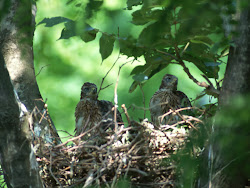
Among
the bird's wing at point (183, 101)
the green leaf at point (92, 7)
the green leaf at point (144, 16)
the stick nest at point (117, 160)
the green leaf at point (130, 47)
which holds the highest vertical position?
the green leaf at point (144, 16)

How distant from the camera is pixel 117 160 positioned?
233 cm

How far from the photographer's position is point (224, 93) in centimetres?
212

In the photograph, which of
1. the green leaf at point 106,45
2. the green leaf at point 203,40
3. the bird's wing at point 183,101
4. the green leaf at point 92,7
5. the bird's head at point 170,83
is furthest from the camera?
the bird's head at point 170,83

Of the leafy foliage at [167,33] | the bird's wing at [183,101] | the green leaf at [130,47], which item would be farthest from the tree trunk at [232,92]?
the bird's wing at [183,101]

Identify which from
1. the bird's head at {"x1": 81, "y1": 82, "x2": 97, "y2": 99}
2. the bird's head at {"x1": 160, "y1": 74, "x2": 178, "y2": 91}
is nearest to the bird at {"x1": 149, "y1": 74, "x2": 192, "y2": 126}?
the bird's head at {"x1": 160, "y1": 74, "x2": 178, "y2": 91}

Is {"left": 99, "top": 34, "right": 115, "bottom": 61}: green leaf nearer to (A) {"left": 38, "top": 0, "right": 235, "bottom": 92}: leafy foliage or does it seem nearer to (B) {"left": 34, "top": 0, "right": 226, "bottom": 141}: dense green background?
(A) {"left": 38, "top": 0, "right": 235, "bottom": 92}: leafy foliage

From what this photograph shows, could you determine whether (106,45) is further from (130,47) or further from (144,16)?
(144,16)

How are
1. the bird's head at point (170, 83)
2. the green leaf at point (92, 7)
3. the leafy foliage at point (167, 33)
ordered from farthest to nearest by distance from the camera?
the bird's head at point (170, 83)
the green leaf at point (92, 7)
the leafy foliage at point (167, 33)

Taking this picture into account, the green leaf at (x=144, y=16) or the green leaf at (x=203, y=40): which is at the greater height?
the green leaf at (x=144, y=16)

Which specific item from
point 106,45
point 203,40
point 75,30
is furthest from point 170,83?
point 75,30

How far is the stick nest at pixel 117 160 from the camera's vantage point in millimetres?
2324

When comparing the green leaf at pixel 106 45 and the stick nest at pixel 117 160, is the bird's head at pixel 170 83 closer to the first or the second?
the stick nest at pixel 117 160

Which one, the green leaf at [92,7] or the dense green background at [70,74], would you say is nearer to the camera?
the green leaf at [92,7]

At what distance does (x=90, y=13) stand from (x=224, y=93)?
809 mm
